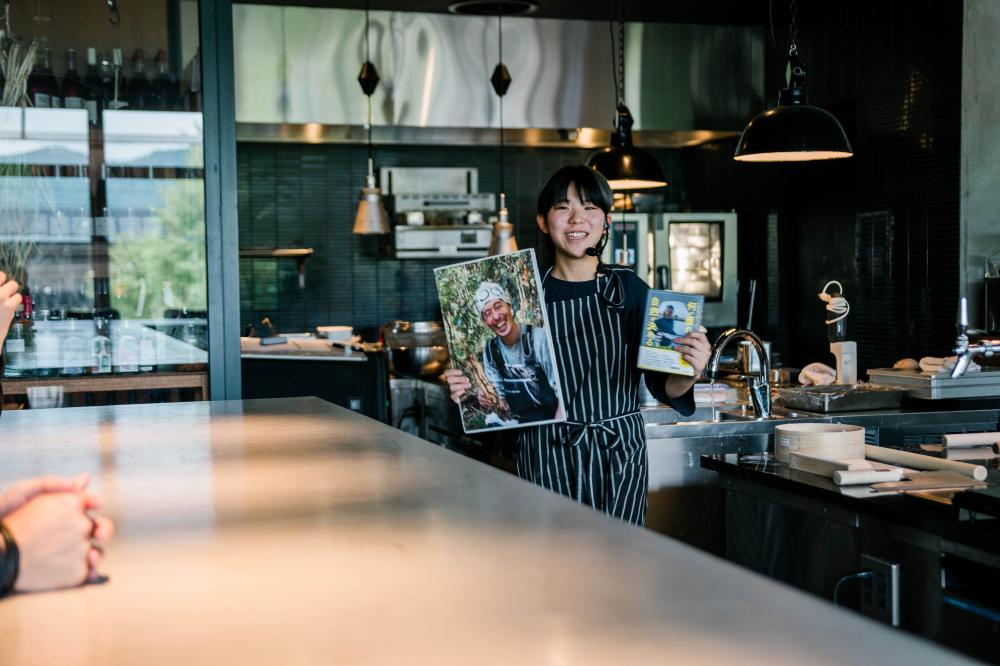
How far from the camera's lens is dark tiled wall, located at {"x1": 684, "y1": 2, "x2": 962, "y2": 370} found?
5.51m

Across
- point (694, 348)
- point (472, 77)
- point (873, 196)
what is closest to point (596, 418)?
point (694, 348)

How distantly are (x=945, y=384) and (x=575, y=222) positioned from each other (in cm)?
212

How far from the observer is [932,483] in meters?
2.41

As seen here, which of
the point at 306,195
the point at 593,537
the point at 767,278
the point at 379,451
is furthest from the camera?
the point at 306,195

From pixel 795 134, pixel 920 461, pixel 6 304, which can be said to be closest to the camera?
pixel 6 304

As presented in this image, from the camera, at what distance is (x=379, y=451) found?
1510 millimetres

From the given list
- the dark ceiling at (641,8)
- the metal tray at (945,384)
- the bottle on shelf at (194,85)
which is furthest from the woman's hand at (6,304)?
the dark ceiling at (641,8)

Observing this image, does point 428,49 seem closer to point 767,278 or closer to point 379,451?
point 767,278

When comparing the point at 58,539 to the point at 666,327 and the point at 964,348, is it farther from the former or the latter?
the point at 964,348

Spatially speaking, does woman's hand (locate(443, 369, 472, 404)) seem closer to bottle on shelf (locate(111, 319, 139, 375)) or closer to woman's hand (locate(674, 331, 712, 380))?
woman's hand (locate(674, 331, 712, 380))

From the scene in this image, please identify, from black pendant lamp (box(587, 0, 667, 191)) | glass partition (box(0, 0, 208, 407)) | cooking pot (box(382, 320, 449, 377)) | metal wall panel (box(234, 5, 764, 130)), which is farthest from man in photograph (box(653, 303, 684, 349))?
metal wall panel (box(234, 5, 764, 130))

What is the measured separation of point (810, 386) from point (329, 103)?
421cm

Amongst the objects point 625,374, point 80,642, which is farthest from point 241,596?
point 625,374

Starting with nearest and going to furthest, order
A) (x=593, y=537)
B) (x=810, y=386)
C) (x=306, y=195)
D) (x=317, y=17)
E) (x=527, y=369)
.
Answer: (x=593, y=537)
(x=527, y=369)
(x=810, y=386)
(x=317, y=17)
(x=306, y=195)
